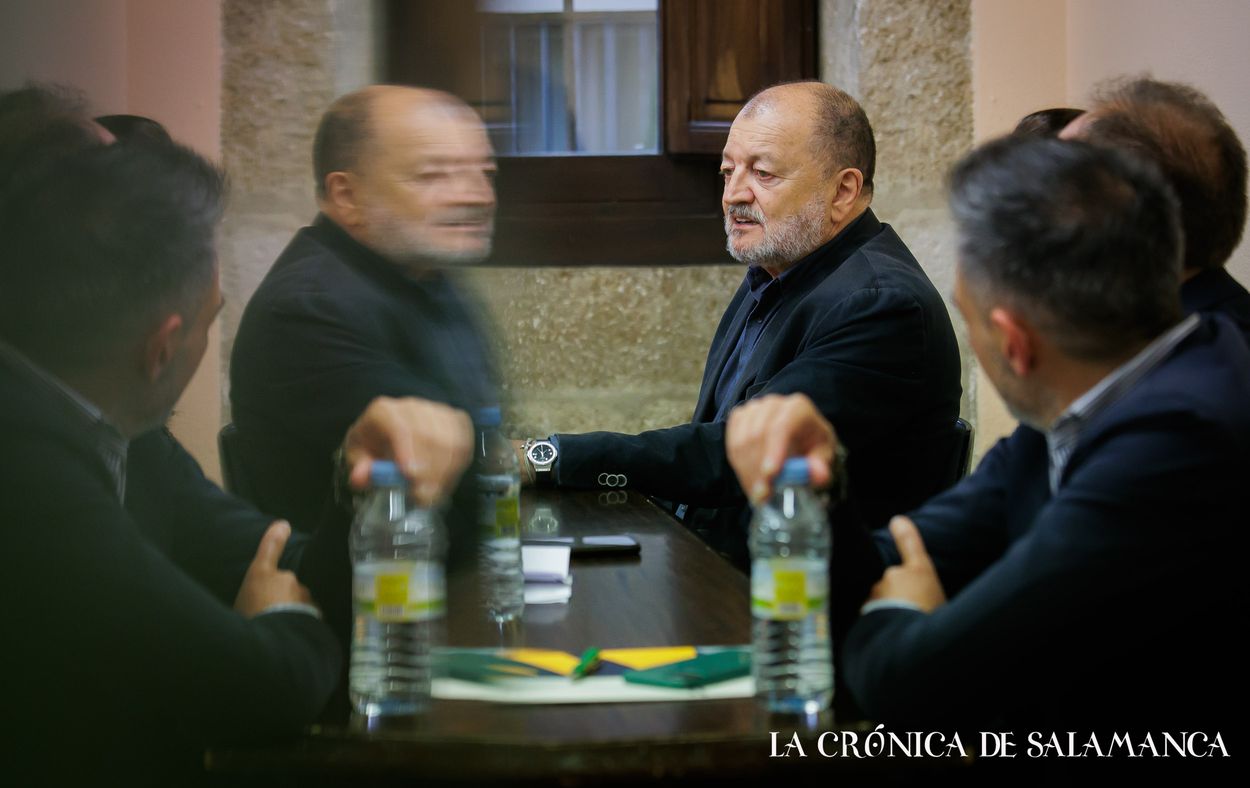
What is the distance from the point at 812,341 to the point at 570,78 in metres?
1.35

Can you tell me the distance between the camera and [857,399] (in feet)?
7.66

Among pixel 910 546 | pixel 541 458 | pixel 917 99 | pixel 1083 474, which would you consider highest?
pixel 917 99

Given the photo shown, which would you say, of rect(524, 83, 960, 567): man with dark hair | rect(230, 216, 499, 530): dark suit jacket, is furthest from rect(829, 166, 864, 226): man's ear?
rect(230, 216, 499, 530): dark suit jacket

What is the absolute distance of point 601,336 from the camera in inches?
136

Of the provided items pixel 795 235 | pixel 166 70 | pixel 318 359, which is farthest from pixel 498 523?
pixel 166 70

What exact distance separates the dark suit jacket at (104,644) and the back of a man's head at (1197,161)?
105 cm

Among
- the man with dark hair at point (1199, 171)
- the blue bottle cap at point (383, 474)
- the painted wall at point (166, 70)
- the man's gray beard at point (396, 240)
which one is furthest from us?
the painted wall at point (166, 70)

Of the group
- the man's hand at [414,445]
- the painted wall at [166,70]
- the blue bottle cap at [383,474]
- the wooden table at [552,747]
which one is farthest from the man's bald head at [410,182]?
the wooden table at [552,747]

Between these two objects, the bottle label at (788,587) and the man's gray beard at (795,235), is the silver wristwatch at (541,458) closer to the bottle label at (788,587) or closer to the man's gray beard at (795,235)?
the man's gray beard at (795,235)

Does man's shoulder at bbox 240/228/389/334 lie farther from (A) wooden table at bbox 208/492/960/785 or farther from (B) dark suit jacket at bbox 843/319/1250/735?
(B) dark suit jacket at bbox 843/319/1250/735

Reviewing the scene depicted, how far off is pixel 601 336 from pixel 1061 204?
2418mm

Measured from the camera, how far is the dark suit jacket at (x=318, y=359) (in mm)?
1910

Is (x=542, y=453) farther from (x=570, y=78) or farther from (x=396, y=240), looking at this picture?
(x=570, y=78)

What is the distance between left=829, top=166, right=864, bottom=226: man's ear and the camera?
2.78 metres
